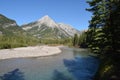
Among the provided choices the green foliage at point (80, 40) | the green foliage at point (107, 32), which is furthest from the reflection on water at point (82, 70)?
the green foliage at point (80, 40)

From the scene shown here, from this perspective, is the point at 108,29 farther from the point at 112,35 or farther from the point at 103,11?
the point at 103,11

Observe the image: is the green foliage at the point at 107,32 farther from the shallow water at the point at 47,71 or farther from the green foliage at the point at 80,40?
the green foliage at the point at 80,40

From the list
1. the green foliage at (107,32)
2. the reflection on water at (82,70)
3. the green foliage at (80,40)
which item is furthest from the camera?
the green foliage at (80,40)

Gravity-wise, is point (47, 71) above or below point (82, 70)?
above

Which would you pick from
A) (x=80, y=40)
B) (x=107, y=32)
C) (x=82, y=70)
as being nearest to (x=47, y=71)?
(x=82, y=70)

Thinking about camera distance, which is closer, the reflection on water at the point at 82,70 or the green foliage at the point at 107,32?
the green foliage at the point at 107,32

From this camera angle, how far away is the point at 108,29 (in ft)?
84.7

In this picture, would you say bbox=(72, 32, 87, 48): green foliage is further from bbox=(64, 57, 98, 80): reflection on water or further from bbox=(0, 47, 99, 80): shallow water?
bbox=(0, 47, 99, 80): shallow water

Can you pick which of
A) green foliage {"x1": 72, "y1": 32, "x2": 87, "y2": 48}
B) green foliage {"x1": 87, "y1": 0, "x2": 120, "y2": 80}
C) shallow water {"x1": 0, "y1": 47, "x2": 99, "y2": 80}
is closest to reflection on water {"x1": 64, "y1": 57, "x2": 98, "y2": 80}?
shallow water {"x1": 0, "y1": 47, "x2": 99, "y2": 80}

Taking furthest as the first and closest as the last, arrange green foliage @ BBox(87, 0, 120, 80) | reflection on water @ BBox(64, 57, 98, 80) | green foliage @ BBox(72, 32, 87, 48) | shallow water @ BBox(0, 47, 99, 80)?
1. green foliage @ BBox(72, 32, 87, 48)
2. reflection on water @ BBox(64, 57, 98, 80)
3. shallow water @ BBox(0, 47, 99, 80)
4. green foliage @ BBox(87, 0, 120, 80)

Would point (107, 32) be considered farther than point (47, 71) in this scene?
No

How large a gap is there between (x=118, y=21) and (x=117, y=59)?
15.9 feet

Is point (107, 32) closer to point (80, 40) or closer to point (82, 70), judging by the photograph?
point (82, 70)

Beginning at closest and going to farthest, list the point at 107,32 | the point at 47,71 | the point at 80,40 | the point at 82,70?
the point at 107,32 < the point at 47,71 < the point at 82,70 < the point at 80,40
